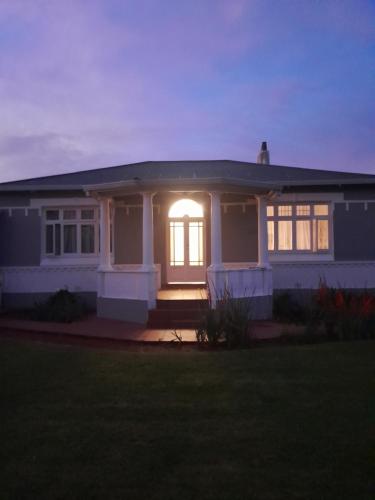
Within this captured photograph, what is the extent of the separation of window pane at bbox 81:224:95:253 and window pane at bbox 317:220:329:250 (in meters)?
6.36

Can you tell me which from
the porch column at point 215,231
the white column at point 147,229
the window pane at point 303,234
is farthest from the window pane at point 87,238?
the window pane at point 303,234

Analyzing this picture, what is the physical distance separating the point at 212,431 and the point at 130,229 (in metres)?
10.1

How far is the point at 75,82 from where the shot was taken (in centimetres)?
1500

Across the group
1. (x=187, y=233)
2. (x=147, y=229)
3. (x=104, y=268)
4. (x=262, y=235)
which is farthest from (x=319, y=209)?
(x=104, y=268)

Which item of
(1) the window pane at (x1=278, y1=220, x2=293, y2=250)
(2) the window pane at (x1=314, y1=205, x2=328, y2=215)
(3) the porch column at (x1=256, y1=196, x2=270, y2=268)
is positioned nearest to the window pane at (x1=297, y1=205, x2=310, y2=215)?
(2) the window pane at (x1=314, y1=205, x2=328, y2=215)

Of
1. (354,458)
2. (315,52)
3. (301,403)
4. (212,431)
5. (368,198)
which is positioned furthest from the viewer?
(368,198)

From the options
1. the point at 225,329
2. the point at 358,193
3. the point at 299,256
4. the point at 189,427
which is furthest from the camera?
the point at 299,256

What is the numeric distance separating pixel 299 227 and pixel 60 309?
6824 mm

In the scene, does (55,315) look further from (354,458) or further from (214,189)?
(354,458)

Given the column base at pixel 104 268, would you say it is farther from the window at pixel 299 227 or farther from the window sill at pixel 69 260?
the window at pixel 299 227

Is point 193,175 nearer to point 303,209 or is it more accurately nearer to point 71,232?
point 303,209

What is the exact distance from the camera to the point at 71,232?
1444 centimetres

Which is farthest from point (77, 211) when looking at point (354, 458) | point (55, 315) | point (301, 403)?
point (354, 458)

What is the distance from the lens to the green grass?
3.65 m
